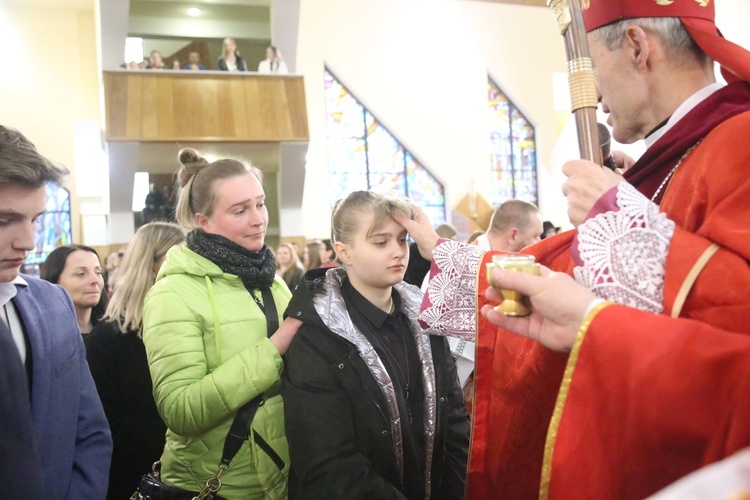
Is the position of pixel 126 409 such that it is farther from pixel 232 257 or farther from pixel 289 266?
pixel 289 266

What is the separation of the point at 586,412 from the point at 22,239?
1.38 m

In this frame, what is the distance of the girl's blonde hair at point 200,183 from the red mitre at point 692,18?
4.68 feet

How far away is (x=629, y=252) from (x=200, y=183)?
1.71 metres

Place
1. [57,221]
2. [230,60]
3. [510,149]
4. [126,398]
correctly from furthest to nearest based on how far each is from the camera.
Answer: [510,149] → [57,221] → [230,60] → [126,398]

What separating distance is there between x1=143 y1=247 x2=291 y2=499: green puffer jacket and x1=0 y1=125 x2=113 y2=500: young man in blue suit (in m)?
0.30

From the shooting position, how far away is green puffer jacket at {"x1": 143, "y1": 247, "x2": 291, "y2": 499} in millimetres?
2020

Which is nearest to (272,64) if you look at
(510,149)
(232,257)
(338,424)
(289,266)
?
(289,266)

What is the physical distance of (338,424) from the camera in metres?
1.89

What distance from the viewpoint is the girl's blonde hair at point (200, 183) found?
7.89 feet

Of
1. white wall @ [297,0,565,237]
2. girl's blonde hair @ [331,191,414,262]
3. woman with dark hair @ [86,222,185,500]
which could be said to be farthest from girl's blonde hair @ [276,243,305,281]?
white wall @ [297,0,565,237]

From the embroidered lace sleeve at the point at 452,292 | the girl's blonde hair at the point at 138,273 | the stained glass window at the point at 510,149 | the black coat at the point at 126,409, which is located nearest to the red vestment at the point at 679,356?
the embroidered lace sleeve at the point at 452,292

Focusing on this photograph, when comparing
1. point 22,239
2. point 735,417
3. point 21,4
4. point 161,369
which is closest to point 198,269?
point 161,369

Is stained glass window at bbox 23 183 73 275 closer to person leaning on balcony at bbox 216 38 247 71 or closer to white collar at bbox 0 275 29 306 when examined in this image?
person leaning on balcony at bbox 216 38 247 71

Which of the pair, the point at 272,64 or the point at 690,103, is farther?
the point at 272,64
